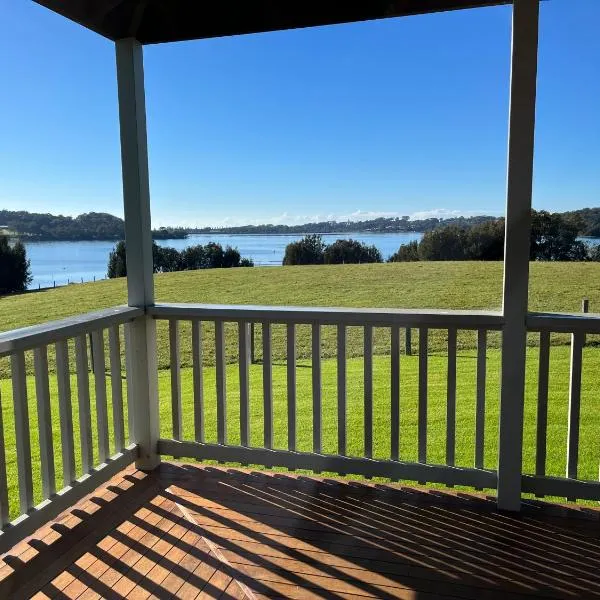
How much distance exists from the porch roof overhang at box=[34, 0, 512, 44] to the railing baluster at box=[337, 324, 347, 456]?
1.62 m

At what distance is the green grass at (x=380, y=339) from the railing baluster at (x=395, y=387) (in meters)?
0.09

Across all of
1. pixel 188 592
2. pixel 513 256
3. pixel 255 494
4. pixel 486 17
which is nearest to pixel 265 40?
pixel 486 17

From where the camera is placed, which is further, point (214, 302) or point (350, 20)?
point (214, 302)

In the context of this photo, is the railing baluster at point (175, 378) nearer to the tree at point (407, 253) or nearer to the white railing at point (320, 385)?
the white railing at point (320, 385)

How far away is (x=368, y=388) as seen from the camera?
9.82 ft

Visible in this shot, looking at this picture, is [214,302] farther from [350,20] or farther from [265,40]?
[350,20]

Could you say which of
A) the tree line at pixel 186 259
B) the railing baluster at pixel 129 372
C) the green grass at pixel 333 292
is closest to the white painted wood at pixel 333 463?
the railing baluster at pixel 129 372

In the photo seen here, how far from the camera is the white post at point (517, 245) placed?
253 cm

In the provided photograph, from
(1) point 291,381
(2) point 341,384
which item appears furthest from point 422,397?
(1) point 291,381

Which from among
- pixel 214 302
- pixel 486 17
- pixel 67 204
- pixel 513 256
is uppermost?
pixel 486 17

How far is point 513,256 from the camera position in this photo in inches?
104

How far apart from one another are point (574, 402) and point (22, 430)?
2.64 m

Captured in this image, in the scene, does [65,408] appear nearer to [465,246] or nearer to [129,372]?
[129,372]

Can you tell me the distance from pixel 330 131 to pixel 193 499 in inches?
82.6
